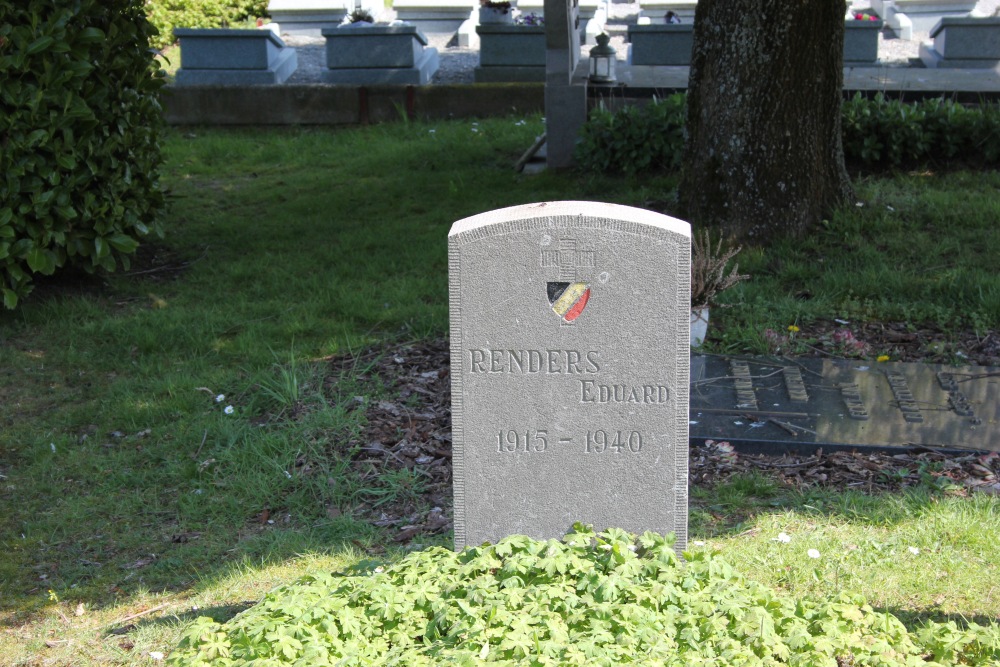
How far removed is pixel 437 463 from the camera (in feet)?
16.3

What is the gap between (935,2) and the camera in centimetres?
1659

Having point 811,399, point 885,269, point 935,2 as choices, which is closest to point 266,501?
point 811,399

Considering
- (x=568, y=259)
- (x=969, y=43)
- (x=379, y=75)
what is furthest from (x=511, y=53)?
(x=568, y=259)

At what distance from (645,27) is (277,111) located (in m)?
4.43

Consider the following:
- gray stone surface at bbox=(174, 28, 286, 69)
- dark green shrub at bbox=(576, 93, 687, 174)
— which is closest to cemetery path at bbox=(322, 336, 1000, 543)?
dark green shrub at bbox=(576, 93, 687, 174)

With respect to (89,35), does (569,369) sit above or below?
below

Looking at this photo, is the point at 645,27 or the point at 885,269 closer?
the point at 885,269

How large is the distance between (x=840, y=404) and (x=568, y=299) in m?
2.33

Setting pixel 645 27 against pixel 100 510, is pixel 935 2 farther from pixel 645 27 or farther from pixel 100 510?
pixel 100 510

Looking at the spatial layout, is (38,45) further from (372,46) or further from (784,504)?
(372,46)

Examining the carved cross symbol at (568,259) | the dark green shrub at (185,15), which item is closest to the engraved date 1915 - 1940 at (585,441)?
the carved cross symbol at (568,259)

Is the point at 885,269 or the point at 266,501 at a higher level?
the point at 885,269

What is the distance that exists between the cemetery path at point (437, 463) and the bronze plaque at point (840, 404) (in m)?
0.09

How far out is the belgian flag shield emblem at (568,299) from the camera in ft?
11.4
